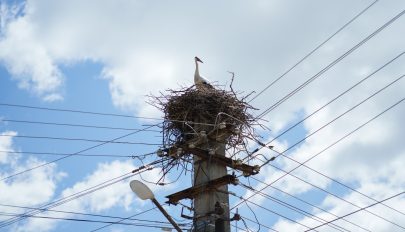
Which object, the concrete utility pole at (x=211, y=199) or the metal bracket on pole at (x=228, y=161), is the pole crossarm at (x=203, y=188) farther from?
the metal bracket on pole at (x=228, y=161)

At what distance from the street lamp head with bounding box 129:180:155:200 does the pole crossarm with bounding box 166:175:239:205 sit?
1.43m

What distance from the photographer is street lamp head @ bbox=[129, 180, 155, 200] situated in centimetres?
681

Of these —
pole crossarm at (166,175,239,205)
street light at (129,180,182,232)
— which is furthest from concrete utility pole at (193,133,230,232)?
street light at (129,180,182,232)

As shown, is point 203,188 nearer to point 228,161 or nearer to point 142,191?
point 228,161

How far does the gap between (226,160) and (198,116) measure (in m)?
0.94

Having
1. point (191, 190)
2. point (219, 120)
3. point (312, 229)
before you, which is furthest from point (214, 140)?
point (312, 229)

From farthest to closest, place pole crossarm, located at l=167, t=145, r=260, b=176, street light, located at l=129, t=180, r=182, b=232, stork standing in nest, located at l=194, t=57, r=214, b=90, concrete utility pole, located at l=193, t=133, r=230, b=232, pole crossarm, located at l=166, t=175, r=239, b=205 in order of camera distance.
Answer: stork standing in nest, located at l=194, t=57, r=214, b=90 < pole crossarm, located at l=167, t=145, r=260, b=176 < pole crossarm, located at l=166, t=175, r=239, b=205 < concrete utility pole, located at l=193, t=133, r=230, b=232 < street light, located at l=129, t=180, r=182, b=232

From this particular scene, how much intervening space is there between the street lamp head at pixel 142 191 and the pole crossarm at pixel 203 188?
1.43 meters

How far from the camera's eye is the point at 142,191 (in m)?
6.82

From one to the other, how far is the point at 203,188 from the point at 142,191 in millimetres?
1475

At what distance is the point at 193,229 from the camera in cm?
788

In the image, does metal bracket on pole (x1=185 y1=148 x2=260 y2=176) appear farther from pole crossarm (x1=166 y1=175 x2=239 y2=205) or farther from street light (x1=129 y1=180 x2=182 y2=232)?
street light (x1=129 y1=180 x2=182 y2=232)

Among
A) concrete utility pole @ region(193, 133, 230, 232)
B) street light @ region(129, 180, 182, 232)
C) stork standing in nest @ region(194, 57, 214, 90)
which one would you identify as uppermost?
stork standing in nest @ region(194, 57, 214, 90)

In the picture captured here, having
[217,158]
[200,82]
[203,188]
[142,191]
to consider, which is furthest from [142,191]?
[200,82]
